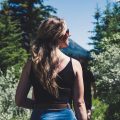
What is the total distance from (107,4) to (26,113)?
35.4 m

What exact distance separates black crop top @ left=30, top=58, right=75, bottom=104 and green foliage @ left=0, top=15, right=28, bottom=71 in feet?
109

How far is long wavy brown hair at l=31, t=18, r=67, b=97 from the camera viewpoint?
13.4 ft

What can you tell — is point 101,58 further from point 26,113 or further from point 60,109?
point 60,109

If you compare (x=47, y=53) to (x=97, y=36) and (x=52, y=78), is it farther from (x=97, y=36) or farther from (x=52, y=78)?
(x=97, y=36)

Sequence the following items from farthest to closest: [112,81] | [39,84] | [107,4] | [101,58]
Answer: [107,4], [101,58], [112,81], [39,84]

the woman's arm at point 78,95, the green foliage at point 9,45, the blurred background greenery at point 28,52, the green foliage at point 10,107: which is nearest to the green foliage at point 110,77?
the blurred background greenery at point 28,52

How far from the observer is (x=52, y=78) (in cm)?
409

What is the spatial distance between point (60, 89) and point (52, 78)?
0.12m

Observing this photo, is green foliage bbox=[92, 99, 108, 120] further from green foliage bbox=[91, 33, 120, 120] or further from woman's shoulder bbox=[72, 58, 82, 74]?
woman's shoulder bbox=[72, 58, 82, 74]

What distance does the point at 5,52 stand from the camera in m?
37.8

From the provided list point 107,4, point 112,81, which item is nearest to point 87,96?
point 112,81

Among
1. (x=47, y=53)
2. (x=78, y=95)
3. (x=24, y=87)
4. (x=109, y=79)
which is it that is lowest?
(x=109, y=79)

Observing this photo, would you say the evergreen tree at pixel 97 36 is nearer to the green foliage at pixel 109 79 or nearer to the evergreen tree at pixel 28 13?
the evergreen tree at pixel 28 13

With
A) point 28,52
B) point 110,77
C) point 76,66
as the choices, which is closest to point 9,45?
point 28,52
